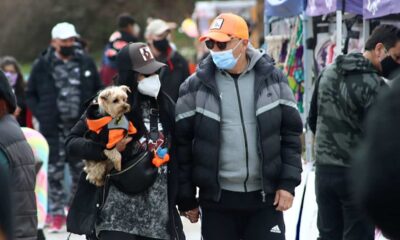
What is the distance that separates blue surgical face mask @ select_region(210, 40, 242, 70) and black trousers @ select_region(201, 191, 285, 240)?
733 millimetres

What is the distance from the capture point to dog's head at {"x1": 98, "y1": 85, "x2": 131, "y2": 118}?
582cm

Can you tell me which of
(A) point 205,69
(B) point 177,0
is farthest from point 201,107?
(B) point 177,0

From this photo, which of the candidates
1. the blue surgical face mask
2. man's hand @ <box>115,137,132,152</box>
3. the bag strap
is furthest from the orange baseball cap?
man's hand @ <box>115,137,132,152</box>

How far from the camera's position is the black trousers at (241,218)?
5.86 metres

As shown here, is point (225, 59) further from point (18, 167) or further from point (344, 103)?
point (18, 167)

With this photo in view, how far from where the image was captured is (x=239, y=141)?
229 inches

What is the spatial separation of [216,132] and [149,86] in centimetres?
52

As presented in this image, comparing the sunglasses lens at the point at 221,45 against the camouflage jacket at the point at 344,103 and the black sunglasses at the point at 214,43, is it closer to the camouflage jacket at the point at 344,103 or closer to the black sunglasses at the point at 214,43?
the black sunglasses at the point at 214,43

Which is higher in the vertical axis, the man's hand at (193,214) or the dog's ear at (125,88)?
the dog's ear at (125,88)

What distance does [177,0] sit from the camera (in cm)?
5391

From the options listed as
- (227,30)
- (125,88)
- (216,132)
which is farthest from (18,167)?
(227,30)

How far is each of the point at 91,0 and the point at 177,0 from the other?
16.7 feet

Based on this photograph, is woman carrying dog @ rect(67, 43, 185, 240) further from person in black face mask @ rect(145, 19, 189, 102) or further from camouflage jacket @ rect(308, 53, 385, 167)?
person in black face mask @ rect(145, 19, 189, 102)

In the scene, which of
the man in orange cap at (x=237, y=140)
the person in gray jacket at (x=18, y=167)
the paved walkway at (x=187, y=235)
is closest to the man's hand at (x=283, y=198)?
the man in orange cap at (x=237, y=140)
